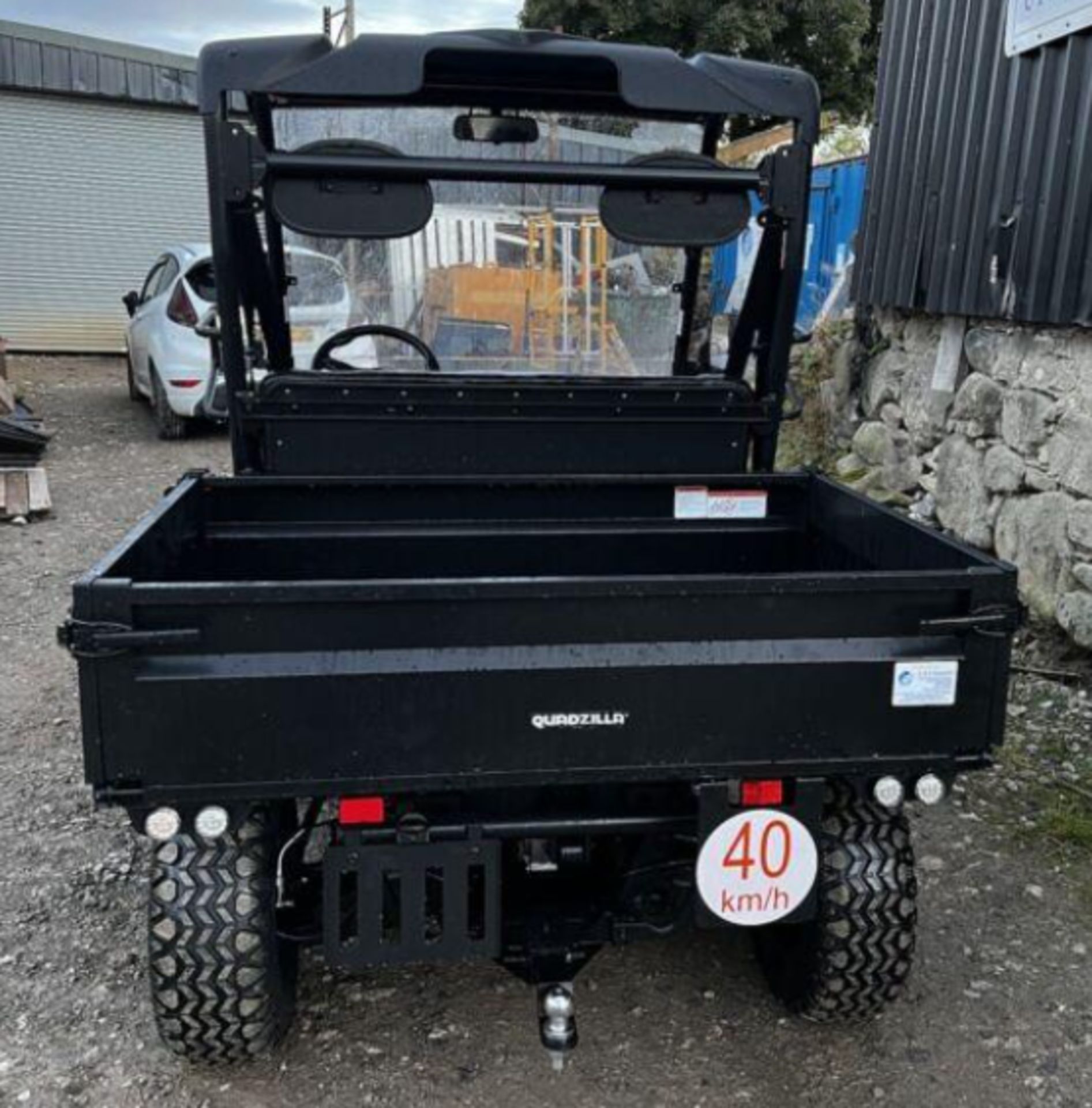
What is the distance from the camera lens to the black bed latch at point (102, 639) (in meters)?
2.11

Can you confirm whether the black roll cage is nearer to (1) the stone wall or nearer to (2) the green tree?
(1) the stone wall

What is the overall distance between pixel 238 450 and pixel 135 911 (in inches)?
58.0

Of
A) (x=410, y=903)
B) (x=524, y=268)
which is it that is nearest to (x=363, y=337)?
(x=524, y=268)

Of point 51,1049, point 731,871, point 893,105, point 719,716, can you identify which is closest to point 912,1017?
point 731,871

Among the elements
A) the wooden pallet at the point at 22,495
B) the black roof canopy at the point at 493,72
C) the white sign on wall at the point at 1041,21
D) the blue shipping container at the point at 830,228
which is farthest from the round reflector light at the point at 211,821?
the blue shipping container at the point at 830,228

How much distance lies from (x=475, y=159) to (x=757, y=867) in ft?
7.25

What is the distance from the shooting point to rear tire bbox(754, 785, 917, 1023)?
2621 millimetres

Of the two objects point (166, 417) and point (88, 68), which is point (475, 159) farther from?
point (88, 68)

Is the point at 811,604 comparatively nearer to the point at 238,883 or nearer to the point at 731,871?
the point at 731,871

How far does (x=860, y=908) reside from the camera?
2.62 m

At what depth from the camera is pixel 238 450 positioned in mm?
3785

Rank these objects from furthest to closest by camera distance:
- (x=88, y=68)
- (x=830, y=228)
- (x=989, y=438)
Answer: (x=88, y=68), (x=830, y=228), (x=989, y=438)

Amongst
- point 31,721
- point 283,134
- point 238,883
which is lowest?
point 31,721

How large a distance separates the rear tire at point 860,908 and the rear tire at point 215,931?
1232 millimetres
